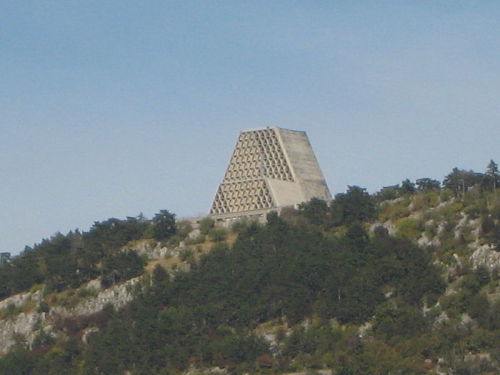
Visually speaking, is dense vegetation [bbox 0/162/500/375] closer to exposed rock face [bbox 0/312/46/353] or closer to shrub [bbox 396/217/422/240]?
shrub [bbox 396/217/422/240]

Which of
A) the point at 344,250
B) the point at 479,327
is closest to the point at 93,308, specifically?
the point at 344,250

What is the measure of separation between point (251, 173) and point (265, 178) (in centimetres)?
227

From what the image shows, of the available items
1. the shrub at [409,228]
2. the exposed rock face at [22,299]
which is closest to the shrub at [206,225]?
the exposed rock face at [22,299]

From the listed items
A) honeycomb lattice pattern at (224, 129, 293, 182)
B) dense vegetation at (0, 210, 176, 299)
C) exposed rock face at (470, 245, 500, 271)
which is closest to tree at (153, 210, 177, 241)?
dense vegetation at (0, 210, 176, 299)

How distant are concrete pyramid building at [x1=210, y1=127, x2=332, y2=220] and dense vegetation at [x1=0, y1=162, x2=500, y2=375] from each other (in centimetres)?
754

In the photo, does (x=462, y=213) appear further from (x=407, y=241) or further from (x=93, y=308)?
(x=93, y=308)

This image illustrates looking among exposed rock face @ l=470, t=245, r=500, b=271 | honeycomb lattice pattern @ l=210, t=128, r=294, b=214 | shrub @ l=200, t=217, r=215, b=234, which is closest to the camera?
exposed rock face @ l=470, t=245, r=500, b=271

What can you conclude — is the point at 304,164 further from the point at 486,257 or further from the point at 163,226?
the point at 486,257

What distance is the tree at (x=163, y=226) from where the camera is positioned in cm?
17175

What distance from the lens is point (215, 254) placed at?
162 meters

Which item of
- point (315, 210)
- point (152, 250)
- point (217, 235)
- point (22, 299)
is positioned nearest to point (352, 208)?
point (315, 210)

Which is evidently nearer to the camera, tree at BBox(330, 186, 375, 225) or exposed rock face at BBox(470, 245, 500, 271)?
exposed rock face at BBox(470, 245, 500, 271)

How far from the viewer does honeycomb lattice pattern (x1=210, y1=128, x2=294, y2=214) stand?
177m

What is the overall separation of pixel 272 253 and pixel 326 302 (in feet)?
37.0
